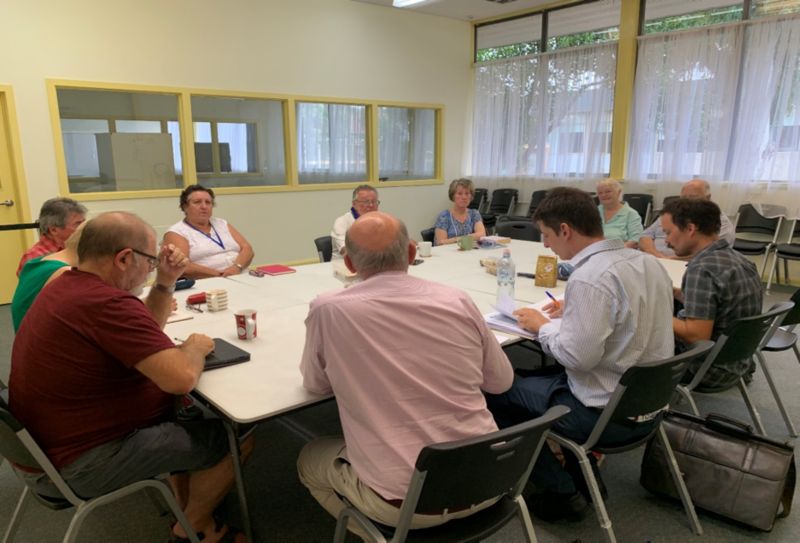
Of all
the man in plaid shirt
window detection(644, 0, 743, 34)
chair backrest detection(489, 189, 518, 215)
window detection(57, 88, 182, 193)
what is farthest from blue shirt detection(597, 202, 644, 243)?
window detection(57, 88, 182, 193)

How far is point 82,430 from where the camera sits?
150cm

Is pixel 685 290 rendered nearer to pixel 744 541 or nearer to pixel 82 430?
pixel 744 541

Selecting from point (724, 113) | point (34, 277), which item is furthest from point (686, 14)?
point (34, 277)

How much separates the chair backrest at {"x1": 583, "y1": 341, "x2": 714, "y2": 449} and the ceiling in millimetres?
6135

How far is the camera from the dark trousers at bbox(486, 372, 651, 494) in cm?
183

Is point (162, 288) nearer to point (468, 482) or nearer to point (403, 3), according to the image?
point (468, 482)

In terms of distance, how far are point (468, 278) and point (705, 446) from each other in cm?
148

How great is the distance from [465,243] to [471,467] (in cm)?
302

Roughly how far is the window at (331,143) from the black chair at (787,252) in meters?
4.85

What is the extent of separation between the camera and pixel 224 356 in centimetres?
185

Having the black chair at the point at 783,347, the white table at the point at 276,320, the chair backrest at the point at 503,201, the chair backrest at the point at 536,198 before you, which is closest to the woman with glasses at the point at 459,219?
the white table at the point at 276,320

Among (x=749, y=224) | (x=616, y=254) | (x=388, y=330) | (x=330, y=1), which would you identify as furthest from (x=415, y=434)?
(x=330, y=1)

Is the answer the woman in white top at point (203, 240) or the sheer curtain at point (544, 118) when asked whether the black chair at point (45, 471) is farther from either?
the sheer curtain at point (544, 118)

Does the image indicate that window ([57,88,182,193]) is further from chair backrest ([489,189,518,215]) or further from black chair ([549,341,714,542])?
black chair ([549,341,714,542])
